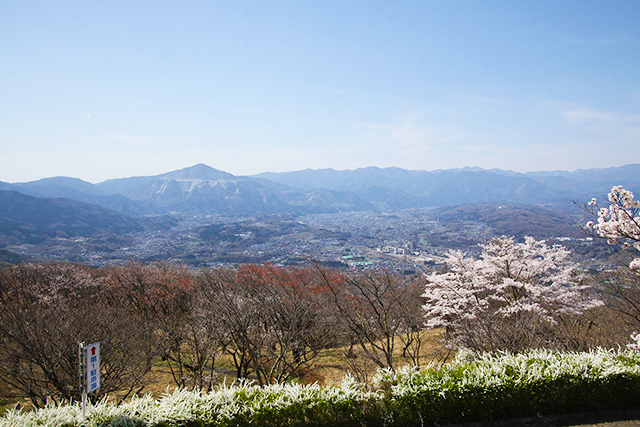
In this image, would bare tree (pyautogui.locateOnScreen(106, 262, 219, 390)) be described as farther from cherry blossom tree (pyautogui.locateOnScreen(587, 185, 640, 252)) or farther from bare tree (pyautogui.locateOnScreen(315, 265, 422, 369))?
cherry blossom tree (pyautogui.locateOnScreen(587, 185, 640, 252))

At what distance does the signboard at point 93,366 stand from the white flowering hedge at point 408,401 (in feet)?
1.57

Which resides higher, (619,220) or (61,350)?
(619,220)

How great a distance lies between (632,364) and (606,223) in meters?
2.87

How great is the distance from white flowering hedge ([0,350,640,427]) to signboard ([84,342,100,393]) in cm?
48

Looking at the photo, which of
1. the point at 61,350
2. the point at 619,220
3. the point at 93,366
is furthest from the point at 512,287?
the point at 61,350

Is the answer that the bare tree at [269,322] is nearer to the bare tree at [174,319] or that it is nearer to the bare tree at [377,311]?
the bare tree at [174,319]

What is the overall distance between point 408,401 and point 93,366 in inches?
232

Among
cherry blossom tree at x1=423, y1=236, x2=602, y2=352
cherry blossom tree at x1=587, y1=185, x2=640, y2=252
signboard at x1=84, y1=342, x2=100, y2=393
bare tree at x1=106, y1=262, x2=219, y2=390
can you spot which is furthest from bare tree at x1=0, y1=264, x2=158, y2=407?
cherry blossom tree at x1=587, y1=185, x2=640, y2=252

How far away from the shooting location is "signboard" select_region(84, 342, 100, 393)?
575cm

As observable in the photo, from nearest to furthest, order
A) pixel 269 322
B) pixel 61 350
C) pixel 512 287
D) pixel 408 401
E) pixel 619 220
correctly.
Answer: pixel 408 401 → pixel 619 220 → pixel 61 350 → pixel 269 322 → pixel 512 287

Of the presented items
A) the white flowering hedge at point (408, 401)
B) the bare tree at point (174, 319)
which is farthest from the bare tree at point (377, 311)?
the bare tree at point (174, 319)

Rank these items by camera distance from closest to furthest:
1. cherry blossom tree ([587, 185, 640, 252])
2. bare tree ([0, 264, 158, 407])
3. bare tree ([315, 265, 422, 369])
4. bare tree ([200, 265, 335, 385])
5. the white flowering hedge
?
1. the white flowering hedge
2. cherry blossom tree ([587, 185, 640, 252])
3. bare tree ([0, 264, 158, 407])
4. bare tree ([315, 265, 422, 369])
5. bare tree ([200, 265, 335, 385])

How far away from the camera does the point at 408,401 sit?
19.1 feet

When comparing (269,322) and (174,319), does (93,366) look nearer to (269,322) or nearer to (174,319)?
(269,322)
